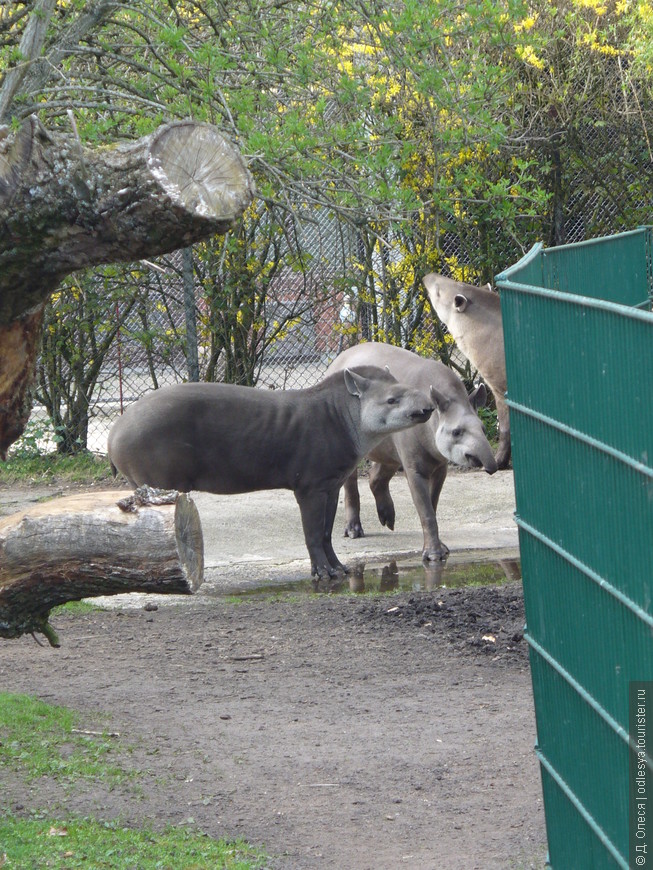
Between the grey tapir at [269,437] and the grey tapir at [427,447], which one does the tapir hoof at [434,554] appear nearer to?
the grey tapir at [427,447]

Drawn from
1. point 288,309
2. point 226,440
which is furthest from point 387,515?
point 288,309

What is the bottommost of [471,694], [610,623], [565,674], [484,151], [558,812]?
[471,694]

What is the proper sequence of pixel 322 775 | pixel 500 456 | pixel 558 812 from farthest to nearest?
pixel 500 456 < pixel 322 775 < pixel 558 812

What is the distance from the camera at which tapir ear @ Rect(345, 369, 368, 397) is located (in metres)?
8.20

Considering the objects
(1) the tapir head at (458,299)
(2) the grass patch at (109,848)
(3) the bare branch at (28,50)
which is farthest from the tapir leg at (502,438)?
(2) the grass patch at (109,848)

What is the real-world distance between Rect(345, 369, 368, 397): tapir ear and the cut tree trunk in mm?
3707

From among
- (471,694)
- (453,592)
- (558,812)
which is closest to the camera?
(558,812)

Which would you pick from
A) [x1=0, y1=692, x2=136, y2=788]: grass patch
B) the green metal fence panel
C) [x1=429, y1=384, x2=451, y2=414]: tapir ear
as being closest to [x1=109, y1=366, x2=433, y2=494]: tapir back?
[x1=429, y1=384, x2=451, y2=414]: tapir ear

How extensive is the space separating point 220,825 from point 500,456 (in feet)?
23.0

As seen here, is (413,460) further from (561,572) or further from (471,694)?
(561,572)

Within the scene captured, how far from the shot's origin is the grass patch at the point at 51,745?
4.60 metres

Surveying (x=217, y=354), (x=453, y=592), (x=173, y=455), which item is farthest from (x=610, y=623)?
(x=217, y=354)

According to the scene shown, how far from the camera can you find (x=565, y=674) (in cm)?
303

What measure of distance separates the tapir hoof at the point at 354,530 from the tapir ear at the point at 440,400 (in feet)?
4.37
